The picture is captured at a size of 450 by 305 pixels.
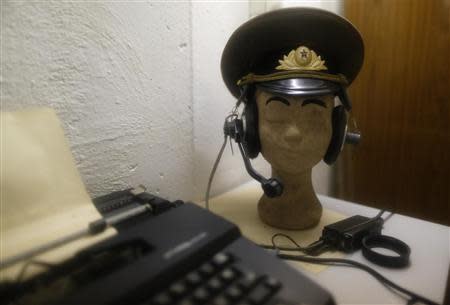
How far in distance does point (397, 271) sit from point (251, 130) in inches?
12.8

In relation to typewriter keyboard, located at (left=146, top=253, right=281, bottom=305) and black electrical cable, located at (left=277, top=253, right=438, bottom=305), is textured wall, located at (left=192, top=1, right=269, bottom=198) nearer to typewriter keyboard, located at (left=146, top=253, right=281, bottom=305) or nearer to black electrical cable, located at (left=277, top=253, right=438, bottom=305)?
black electrical cable, located at (left=277, top=253, right=438, bottom=305)

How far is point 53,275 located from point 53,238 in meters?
0.05

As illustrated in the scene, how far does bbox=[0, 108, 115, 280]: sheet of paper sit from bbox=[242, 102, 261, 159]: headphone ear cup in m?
0.32

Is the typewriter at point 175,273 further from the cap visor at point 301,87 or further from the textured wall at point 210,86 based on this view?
the textured wall at point 210,86

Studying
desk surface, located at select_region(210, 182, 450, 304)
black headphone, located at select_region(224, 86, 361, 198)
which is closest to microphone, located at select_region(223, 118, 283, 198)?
black headphone, located at select_region(224, 86, 361, 198)

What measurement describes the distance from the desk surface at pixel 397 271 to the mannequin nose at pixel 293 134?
18 centimetres

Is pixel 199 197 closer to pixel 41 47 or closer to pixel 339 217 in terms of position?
pixel 339 217

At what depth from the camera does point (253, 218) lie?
2.47 feet

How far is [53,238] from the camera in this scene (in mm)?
377

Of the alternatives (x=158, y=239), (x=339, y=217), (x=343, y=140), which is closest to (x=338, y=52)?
(x=343, y=140)

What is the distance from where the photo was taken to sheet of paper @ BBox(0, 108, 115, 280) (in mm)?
373

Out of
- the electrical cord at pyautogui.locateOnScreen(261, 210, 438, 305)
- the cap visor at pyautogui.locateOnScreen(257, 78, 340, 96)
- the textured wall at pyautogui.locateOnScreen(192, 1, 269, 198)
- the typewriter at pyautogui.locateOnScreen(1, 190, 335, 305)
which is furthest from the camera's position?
the textured wall at pyautogui.locateOnScreen(192, 1, 269, 198)

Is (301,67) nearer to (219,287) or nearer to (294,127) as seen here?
(294,127)

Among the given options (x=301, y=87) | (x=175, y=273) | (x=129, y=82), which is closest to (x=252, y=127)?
(x=301, y=87)
